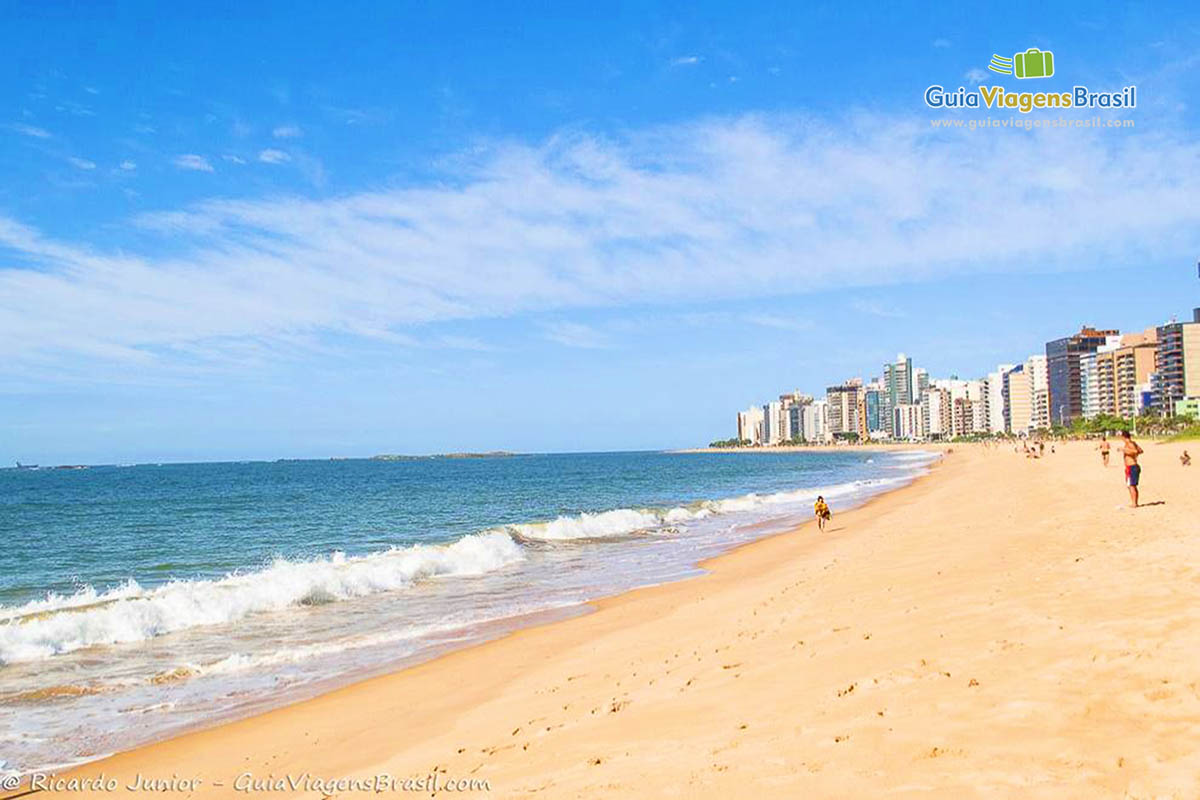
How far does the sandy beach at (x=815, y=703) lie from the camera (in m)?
5.05

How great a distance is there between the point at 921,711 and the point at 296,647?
1079 cm

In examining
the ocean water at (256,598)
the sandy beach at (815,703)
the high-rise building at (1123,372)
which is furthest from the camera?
the high-rise building at (1123,372)

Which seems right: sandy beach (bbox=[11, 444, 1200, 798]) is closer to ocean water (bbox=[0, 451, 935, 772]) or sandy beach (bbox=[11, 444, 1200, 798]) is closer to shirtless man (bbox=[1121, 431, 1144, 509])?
ocean water (bbox=[0, 451, 935, 772])

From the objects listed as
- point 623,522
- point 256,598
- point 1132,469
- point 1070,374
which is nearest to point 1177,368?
point 1070,374

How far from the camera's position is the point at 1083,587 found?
9734mm

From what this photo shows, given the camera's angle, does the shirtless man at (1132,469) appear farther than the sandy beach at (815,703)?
Yes

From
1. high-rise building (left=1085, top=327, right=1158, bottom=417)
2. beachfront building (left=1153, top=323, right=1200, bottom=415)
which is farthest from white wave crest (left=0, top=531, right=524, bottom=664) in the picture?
high-rise building (left=1085, top=327, right=1158, bottom=417)

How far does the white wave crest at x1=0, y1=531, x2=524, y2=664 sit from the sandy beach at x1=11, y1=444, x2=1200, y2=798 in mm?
6906

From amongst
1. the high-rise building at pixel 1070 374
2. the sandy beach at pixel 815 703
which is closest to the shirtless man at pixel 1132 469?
the sandy beach at pixel 815 703

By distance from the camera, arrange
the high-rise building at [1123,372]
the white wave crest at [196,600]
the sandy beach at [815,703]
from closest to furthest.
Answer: the sandy beach at [815,703] → the white wave crest at [196,600] → the high-rise building at [1123,372]

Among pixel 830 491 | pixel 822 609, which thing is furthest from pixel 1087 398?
pixel 822 609

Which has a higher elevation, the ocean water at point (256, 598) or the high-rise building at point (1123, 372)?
the high-rise building at point (1123, 372)

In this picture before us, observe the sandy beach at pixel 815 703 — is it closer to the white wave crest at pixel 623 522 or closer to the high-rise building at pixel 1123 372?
the white wave crest at pixel 623 522

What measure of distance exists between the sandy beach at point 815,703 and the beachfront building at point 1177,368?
6523 inches
